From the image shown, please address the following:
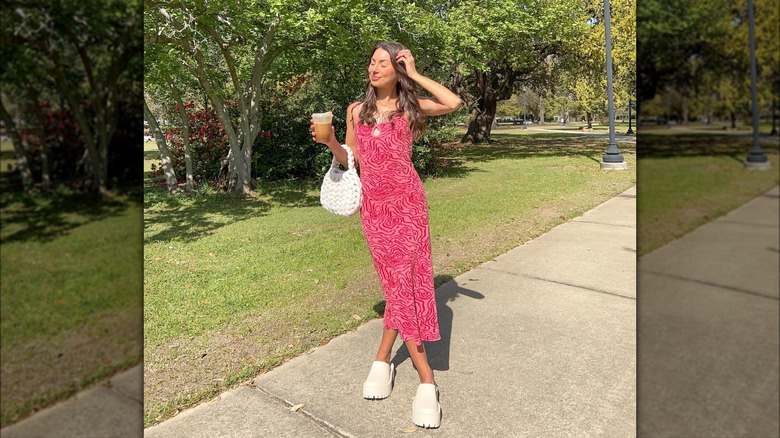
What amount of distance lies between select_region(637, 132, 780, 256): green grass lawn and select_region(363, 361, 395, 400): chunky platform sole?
212cm

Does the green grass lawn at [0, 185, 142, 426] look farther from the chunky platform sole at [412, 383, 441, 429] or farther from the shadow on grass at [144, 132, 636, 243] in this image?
the shadow on grass at [144, 132, 636, 243]

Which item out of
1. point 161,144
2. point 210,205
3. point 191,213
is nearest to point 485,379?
point 191,213

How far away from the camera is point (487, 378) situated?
9.32ft

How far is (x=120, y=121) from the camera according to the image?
81cm

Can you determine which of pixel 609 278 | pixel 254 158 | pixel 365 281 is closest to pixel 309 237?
pixel 365 281

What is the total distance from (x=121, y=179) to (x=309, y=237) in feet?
20.0

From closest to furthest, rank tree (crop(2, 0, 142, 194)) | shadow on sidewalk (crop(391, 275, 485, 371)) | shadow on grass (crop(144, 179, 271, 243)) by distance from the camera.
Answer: tree (crop(2, 0, 142, 194)), shadow on sidewalk (crop(391, 275, 485, 371)), shadow on grass (crop(144, 179, 271, 243))

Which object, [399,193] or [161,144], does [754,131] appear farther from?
[161,144]

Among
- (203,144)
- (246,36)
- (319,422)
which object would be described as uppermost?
(246,36)

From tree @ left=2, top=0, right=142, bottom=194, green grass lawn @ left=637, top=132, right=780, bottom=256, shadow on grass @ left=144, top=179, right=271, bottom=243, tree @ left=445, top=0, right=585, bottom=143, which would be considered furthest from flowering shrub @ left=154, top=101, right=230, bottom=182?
green grass lawn @ left=637, top=132, right=780, bottom=256

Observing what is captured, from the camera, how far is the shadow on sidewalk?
3.12 meters

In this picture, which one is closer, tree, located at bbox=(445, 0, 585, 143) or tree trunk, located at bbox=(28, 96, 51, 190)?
tree trunk, located at bbox=(28, 96, 51, 190)

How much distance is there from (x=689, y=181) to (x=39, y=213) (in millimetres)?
934

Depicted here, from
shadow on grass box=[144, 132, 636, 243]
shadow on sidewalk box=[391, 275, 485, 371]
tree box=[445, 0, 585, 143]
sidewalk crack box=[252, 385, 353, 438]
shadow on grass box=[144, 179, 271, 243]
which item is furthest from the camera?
tree box=[445, 0, 585, 143]
